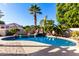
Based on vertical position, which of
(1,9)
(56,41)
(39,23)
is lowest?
(56,41)

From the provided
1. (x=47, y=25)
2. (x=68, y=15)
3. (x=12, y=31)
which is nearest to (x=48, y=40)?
(x=47, y=25)

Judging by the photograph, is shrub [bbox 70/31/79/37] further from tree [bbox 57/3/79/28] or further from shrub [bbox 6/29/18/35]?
shrub [bbox 6/29/18/35]

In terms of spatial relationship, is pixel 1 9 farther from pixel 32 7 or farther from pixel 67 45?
pixel 67 45

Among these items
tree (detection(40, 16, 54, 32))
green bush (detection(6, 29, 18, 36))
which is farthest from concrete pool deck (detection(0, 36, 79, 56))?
tree (detection(40, 16, 54, 32))

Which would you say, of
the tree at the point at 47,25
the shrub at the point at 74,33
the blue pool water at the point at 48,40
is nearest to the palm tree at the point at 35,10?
the tree at the point at 47,25

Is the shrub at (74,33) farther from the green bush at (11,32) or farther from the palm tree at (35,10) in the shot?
the green bush at (11,32)

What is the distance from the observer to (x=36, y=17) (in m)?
5.44

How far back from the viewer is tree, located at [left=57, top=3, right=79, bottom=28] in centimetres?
535

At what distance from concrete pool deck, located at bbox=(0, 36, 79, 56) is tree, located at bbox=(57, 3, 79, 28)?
608 millimetres

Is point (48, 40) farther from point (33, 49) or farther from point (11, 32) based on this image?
point (11, 32)

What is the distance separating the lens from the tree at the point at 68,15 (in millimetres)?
5350

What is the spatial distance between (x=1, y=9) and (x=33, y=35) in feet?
3.41

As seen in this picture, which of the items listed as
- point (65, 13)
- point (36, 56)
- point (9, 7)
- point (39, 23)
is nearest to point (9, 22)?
point (9, 7)

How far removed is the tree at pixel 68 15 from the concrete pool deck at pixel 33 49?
1.99ft
